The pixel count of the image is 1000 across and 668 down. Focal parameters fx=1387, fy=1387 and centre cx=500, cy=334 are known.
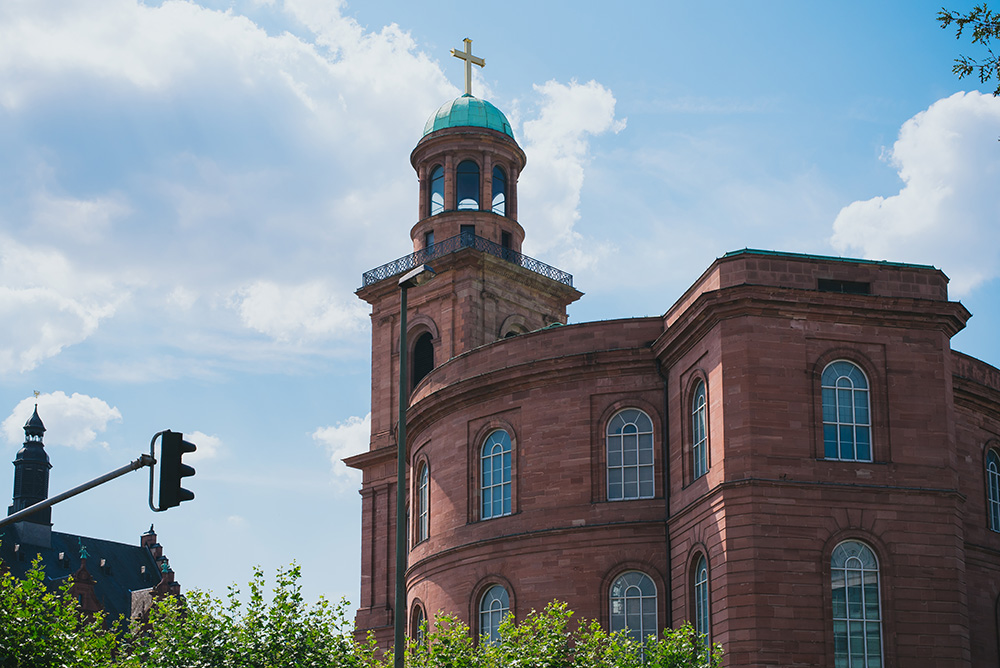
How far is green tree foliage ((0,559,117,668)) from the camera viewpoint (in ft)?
83.8

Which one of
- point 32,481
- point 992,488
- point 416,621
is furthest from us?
point 32,481

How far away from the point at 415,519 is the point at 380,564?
9289 mm

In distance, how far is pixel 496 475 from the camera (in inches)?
1518

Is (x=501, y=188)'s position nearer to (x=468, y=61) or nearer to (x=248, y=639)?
(x=468, y=61)

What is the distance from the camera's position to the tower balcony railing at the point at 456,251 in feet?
172

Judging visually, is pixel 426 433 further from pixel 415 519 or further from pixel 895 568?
pixel 895 568

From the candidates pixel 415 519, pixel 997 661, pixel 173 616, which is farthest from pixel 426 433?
pixel 997 661

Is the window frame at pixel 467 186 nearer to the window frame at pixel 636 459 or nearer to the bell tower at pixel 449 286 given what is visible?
the bell tower at pixel 449 286

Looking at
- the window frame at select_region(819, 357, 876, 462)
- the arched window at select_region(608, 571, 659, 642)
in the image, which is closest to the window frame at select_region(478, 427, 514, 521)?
the arched window at select_region(608, 571, 659, 642)

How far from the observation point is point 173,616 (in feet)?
95.7

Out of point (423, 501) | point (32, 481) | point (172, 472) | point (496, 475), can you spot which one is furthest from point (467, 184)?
point (32, 481)

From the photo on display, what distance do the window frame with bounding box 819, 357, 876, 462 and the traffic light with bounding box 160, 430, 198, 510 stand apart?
15.8 metres

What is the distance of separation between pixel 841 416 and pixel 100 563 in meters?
84.8

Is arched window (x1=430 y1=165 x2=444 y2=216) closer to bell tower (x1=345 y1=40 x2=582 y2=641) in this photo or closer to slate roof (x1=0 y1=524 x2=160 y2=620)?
bell tower (x1=345 y1=40 x2=582 y2=641)
